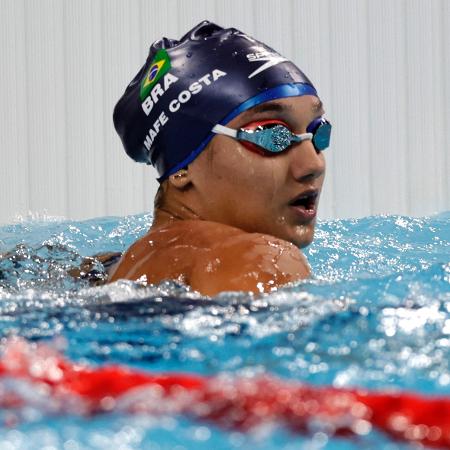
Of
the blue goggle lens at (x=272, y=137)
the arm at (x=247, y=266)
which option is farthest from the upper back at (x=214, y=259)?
the blue goggle lens at (x=272, y=137)

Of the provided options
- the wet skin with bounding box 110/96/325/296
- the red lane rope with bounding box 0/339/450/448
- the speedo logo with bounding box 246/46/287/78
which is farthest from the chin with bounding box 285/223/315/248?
the red lane rope with bounding box 0/339/450/448

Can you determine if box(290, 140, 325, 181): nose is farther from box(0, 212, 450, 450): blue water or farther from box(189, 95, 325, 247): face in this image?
box(0, 212, 450, 450): blue water

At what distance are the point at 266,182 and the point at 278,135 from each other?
0.13m

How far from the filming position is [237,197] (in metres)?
2.77

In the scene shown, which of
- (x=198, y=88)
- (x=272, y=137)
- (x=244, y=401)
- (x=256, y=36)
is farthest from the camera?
(x=256, y=36)

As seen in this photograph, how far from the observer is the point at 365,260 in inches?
151

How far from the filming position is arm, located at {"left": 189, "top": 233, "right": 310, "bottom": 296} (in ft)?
7.49

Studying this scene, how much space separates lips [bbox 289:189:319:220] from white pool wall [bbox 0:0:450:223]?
11.8ft

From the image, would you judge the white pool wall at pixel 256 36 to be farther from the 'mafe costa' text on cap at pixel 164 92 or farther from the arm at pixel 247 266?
the arm at pixel 247 266

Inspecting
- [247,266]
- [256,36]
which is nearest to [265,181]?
[247,266]

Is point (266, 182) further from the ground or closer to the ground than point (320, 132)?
closer to the ground

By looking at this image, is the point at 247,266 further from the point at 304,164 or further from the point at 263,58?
the point at 263,58

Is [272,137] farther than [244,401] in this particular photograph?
Yes

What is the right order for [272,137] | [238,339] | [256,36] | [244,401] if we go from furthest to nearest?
1. [256,36]
2. [272,137]
3. [238,339]
4. [244,401]
